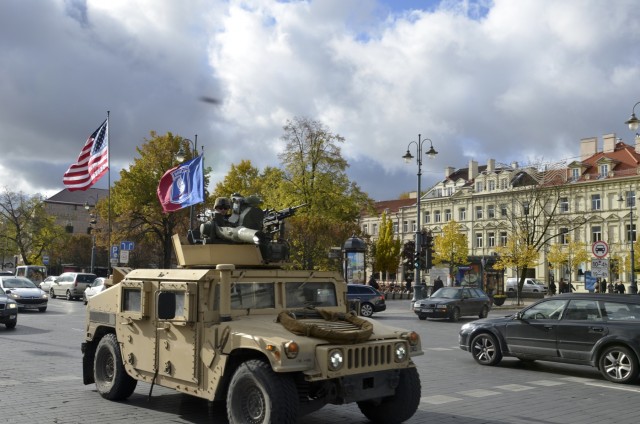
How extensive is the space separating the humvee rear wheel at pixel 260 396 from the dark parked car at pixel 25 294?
73.0ft

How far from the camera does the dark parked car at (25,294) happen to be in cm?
2645

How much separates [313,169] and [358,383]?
39682mm

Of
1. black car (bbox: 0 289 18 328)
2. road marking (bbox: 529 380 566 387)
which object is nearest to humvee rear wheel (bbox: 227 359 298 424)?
road marking (bbox: 529 380 566 387)

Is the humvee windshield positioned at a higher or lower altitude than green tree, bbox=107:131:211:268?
lower

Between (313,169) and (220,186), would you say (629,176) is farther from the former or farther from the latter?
(220,186)

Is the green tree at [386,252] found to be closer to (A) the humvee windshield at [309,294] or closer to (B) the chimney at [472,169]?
(B) the chimney at [472,169]

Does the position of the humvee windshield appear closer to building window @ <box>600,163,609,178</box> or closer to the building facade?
the building facade

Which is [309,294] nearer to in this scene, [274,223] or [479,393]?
[274,223]

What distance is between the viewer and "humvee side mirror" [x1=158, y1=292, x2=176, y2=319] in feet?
24.5

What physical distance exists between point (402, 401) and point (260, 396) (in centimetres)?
181

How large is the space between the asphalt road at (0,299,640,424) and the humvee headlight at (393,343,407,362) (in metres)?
1.33

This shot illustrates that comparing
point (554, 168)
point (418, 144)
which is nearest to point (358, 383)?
point (418, 144)

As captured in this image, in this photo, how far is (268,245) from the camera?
896 cm

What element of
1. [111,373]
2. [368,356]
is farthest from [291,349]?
[111,373]
